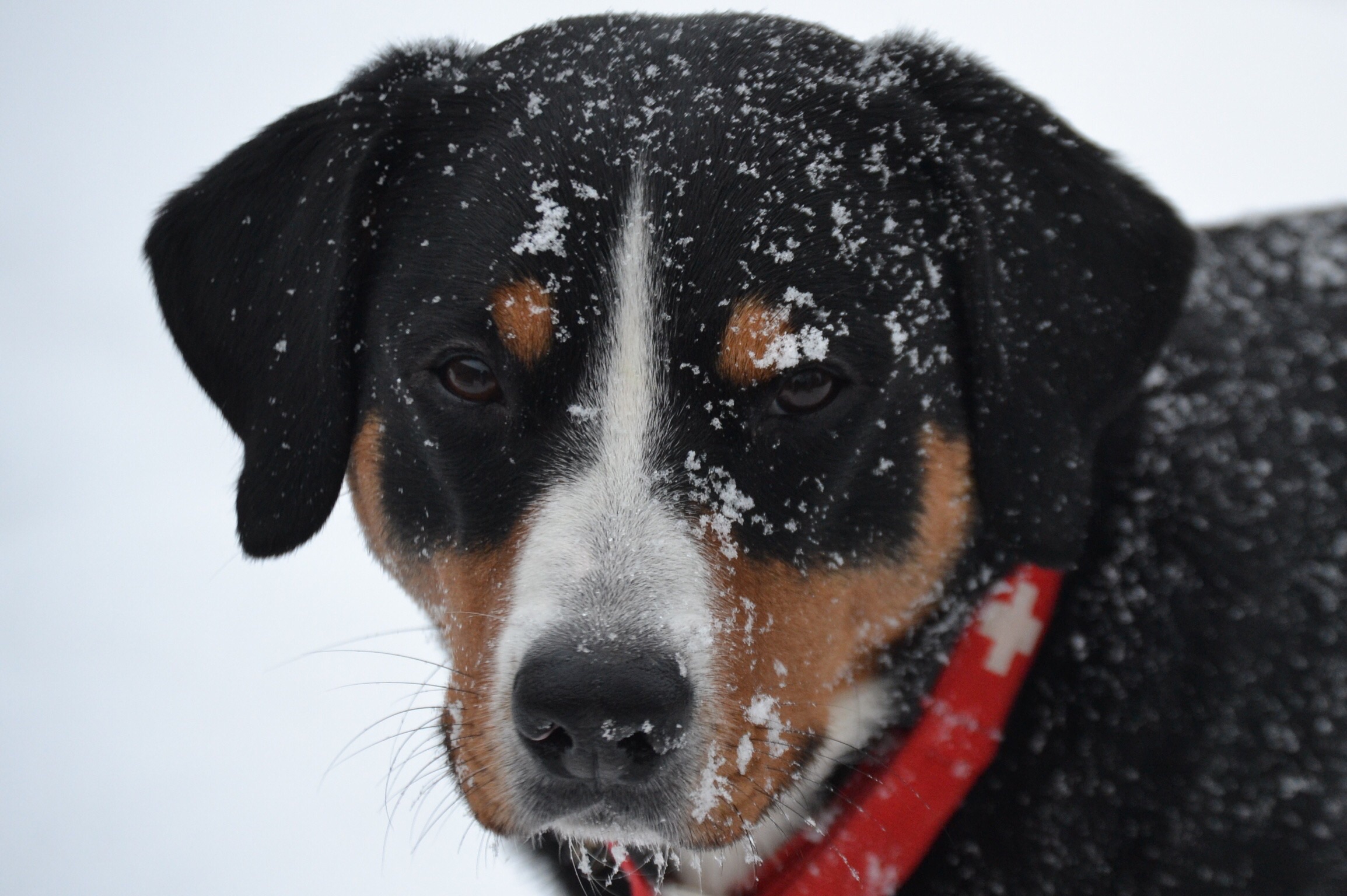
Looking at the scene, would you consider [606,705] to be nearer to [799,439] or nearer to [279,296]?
[799,439]

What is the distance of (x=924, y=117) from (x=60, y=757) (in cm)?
376

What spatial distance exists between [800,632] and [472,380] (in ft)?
2.87

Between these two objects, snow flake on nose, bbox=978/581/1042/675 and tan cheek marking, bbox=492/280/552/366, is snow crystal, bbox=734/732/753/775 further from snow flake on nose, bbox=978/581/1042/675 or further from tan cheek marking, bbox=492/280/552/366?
tan cheek marking, bbox=492/280/552/366

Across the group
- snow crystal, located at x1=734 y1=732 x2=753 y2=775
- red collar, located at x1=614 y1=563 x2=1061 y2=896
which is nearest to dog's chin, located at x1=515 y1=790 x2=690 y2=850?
snow crystal, located at x1=734 y1=732 x2=753 y2=775

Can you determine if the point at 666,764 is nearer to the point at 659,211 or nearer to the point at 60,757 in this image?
the point at 659,211

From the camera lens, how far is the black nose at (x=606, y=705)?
2.00 metres

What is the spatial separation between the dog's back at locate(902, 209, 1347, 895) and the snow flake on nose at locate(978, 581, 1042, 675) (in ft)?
0.20

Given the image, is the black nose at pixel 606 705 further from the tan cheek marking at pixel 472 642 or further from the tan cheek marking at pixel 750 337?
the tan cheek marking at pixel 750 337

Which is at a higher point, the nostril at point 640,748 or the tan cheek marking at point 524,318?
the tan cheek marking at point 524,318

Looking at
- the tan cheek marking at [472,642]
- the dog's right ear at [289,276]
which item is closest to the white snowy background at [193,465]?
the tan cheek marking at [472,642]

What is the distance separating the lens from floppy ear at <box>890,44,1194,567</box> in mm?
2473

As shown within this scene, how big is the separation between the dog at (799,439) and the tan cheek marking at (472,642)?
0.01 m

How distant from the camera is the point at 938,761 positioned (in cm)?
245

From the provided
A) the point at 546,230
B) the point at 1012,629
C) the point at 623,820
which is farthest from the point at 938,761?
the point at 546,230
